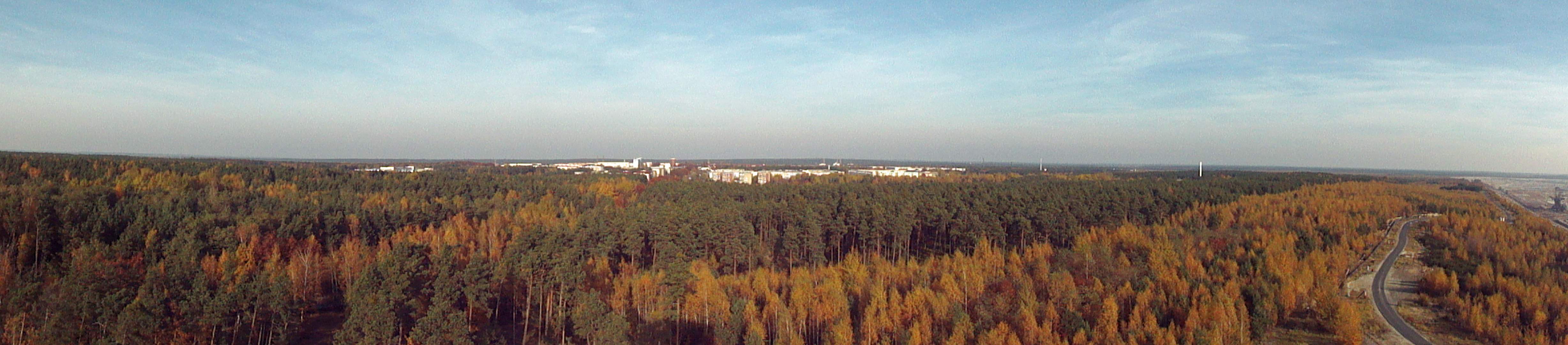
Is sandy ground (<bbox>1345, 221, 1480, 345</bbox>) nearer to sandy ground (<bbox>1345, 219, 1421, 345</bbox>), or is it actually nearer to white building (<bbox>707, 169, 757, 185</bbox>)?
sandy ground (<bbox>1345, 219, 1421, 345</bbox>)

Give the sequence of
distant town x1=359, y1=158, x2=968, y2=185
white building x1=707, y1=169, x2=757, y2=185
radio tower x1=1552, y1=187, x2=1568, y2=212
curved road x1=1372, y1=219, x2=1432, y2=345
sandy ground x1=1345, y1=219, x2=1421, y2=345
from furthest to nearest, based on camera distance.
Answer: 1. distant town x1=359, y1=158, x2=968, y2=185
2. white building x1=707, y1=169, x2=757, y2=185
3. radio tower x1=1552, y1=187, x2=1568, y2=212
4. curved road x1=1372, y1=219, x2=1432, y2=345
5. sandy ground x1=1345, y1=219, x2=1421, y2=345

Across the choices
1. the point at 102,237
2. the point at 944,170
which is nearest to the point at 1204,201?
the point at 102,237

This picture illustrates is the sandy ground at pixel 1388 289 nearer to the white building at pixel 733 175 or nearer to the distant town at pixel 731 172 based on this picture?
the distant town at pixel 731 172

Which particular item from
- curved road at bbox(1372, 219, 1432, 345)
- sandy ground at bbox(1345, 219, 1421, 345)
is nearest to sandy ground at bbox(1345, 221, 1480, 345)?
sandy ground at bbox(1345, 219, 1421, 345)

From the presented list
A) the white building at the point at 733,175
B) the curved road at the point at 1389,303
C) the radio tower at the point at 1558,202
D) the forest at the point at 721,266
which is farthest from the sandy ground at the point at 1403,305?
the white building at the point at 733,175

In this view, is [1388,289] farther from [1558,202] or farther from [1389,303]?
[1558,202]

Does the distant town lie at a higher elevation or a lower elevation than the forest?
higher

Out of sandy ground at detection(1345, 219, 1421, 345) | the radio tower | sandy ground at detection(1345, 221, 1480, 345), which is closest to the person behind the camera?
sandy ground at detection(1345, 221, 1480, 345)
